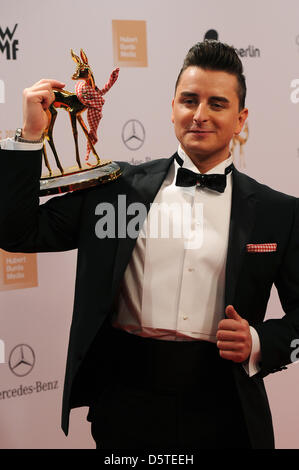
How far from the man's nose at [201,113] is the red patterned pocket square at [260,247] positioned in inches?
12.8

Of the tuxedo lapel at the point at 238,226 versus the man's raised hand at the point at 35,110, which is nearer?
the man's raised hand at the point at 35,110

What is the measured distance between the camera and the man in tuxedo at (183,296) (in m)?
1.34

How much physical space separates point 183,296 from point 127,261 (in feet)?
0.55

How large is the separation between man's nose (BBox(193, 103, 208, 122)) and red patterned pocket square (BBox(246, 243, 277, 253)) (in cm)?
33

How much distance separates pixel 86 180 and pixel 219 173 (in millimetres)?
352

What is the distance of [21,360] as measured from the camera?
219 cm

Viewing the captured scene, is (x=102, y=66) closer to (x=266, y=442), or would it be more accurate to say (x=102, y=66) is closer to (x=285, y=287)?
(x=285, y=287)

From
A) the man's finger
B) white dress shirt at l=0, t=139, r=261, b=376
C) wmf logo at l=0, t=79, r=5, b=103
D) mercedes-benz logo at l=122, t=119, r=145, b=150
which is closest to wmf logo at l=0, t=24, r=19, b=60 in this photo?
wmf logo at l=0, t=79, r=5, b=103

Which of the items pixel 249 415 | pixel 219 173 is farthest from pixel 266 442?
pixel 219 173

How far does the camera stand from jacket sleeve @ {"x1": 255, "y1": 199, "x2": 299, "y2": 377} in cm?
135

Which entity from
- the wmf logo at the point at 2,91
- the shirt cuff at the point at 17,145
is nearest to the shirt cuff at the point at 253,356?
the shirt cuff at the point at 17,145

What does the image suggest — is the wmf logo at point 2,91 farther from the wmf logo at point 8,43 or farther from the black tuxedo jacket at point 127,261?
the black tuxedo jacket at point 127,261

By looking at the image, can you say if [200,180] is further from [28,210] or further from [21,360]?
[21,360]

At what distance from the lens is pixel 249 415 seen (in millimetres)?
1330
